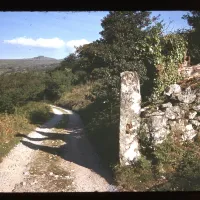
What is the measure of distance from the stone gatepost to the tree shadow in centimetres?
104

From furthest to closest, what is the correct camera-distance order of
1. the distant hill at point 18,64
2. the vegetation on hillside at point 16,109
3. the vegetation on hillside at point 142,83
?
the distant hill at point 18,64 → the vegetation on hillside at point 16,109 → the vegetation on hillside at point 142,83

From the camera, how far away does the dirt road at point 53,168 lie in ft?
29.2

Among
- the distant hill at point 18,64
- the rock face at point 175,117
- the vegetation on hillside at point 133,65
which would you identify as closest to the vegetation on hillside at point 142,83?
the vegetation on hillside at point 133,65

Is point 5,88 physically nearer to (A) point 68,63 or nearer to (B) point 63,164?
(B) point 63,164

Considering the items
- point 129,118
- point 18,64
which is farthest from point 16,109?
point 18,64

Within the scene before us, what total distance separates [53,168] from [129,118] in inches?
139

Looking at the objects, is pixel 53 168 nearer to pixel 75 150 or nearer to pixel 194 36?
pixel 75 150

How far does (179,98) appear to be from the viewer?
437 inches

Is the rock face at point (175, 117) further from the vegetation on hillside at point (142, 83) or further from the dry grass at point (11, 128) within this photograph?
the dry grass at point (11, 128)

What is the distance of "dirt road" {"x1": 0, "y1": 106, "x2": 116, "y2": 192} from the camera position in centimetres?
891

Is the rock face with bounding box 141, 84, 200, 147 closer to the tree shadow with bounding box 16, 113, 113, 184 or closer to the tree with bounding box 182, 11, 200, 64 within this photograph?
the tree shadow with bounding box 16, 113, 113, 184

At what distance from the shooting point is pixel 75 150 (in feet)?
44.3

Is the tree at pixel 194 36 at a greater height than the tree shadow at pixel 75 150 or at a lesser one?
greater
